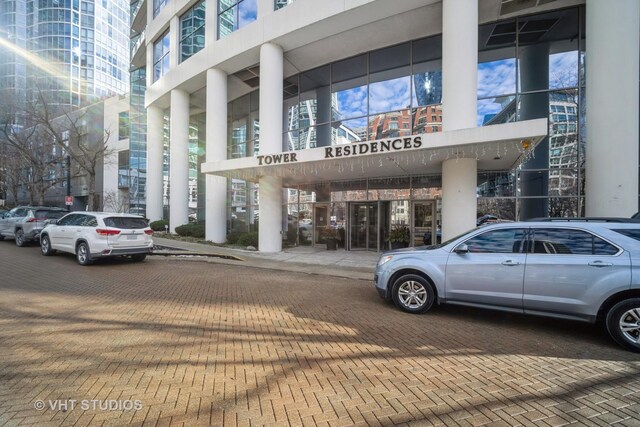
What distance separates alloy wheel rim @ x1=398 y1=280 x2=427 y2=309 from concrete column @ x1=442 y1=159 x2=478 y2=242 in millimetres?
5794

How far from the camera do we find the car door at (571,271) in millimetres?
4238

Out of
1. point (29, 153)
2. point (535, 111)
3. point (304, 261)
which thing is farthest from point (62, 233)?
point (29, 153)

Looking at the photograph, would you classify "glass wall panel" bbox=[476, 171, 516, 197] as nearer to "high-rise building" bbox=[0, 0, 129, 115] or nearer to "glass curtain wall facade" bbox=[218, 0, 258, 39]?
"glass curtain wall facade" bbox=[218, 0, 258, 39]

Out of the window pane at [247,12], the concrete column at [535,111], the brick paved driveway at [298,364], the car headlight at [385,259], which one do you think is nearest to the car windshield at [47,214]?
the brick paved driveway at [298,364]

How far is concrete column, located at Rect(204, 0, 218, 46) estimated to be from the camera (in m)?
17.9

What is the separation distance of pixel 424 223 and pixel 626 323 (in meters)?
10.3

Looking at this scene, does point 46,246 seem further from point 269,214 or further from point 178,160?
point 178,160

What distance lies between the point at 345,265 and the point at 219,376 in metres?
8.05

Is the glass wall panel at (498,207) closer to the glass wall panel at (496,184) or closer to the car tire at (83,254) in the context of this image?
the glass wall panel at (496,184)

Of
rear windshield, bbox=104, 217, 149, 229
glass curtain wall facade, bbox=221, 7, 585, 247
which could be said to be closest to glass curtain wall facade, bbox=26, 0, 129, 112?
glass curtain wall facade, bbox=221, 7, 585, 247

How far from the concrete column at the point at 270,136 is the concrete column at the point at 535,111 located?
10.5 metres

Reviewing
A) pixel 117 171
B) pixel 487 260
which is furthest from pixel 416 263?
pixel 117 171

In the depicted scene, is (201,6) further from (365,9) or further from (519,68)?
(519,68)

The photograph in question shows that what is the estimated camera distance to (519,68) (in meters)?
13.3
